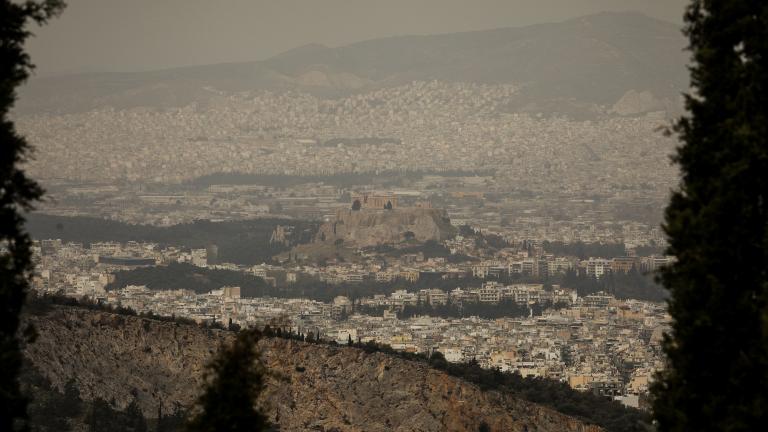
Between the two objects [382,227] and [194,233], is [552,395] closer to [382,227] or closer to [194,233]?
[382,227]

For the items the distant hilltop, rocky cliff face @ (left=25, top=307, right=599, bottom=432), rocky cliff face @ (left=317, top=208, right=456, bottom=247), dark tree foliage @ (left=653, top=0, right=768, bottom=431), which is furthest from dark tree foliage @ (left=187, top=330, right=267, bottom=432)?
rocky cliff face @ (left=317, top=208, right=456, bottom=247)

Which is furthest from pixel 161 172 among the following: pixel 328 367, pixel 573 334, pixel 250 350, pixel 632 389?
pixel 250 350

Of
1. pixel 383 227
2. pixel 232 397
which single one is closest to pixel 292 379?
pixel 232 397

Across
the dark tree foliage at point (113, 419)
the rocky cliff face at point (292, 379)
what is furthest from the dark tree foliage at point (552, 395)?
the dark tree foliage at point (113, 419)

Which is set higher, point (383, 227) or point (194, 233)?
point (383, 227)

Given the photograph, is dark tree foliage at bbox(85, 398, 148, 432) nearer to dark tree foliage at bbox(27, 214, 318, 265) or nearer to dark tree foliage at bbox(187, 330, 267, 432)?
dark tree foliage at bbox(187, 330, 267, 432)
